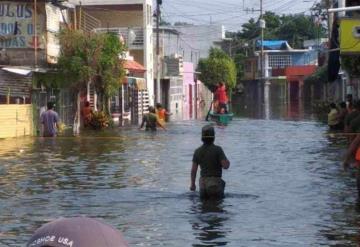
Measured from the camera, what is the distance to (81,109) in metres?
42.6

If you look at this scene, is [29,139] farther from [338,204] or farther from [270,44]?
[270,44]

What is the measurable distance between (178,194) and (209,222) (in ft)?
10.8

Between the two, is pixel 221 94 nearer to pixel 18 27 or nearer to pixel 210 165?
pixel 18 27

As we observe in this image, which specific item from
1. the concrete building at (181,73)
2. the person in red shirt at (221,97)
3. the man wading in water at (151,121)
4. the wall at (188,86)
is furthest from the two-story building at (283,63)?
the man wading in water at (151,121)

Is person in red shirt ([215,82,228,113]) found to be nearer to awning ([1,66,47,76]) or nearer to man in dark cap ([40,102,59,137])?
awning ([1,66,47,76])

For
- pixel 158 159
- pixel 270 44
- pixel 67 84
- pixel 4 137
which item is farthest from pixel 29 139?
pixel 270 44

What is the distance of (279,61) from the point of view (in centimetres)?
12062

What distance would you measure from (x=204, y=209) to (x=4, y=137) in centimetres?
2125

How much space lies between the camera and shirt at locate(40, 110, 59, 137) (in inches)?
1127

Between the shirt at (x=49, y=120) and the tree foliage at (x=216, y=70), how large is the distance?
218ft

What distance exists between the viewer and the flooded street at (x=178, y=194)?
38.8ft

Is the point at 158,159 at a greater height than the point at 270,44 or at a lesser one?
lesser

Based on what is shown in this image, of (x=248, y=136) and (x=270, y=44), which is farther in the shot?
(x=270, y=44)

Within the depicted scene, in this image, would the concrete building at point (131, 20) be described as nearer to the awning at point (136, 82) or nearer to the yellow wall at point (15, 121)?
the awning at point (136, 82)
